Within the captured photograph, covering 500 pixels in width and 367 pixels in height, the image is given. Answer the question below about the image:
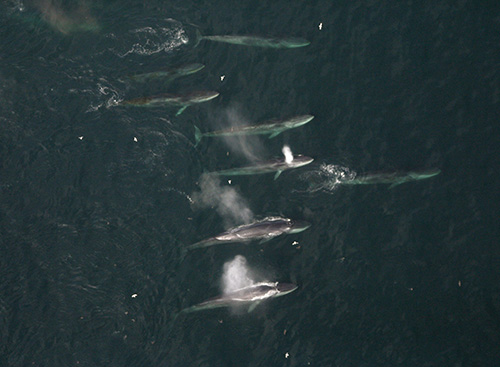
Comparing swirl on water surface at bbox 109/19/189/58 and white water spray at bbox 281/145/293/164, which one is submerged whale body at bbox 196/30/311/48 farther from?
white water spray at bbox 281/145/293/164

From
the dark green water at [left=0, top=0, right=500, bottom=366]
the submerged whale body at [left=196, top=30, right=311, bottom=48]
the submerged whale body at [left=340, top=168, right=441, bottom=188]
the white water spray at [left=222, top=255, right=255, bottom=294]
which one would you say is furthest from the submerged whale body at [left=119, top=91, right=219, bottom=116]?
the submerged whale body at [left=340, top=168, right=441, bottom=188]

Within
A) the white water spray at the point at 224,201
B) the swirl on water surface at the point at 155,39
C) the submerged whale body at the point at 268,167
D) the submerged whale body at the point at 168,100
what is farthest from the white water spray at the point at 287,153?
the swirl on water surface at the point at 155,39

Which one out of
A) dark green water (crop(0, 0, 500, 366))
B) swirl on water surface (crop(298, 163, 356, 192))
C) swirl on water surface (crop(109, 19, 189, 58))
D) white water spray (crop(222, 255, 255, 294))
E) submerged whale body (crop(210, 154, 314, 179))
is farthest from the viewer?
swirl on water surface (crop(109, 19, 189, 58))

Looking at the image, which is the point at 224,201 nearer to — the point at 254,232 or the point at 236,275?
the point at 254,232

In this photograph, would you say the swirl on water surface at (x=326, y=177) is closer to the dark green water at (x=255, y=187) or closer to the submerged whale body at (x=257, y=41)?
the dark green water at (x=255, y=187)

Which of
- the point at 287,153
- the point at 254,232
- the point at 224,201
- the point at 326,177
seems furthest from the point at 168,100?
the point at 326,177

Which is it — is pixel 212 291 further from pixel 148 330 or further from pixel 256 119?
pixel 256 119
